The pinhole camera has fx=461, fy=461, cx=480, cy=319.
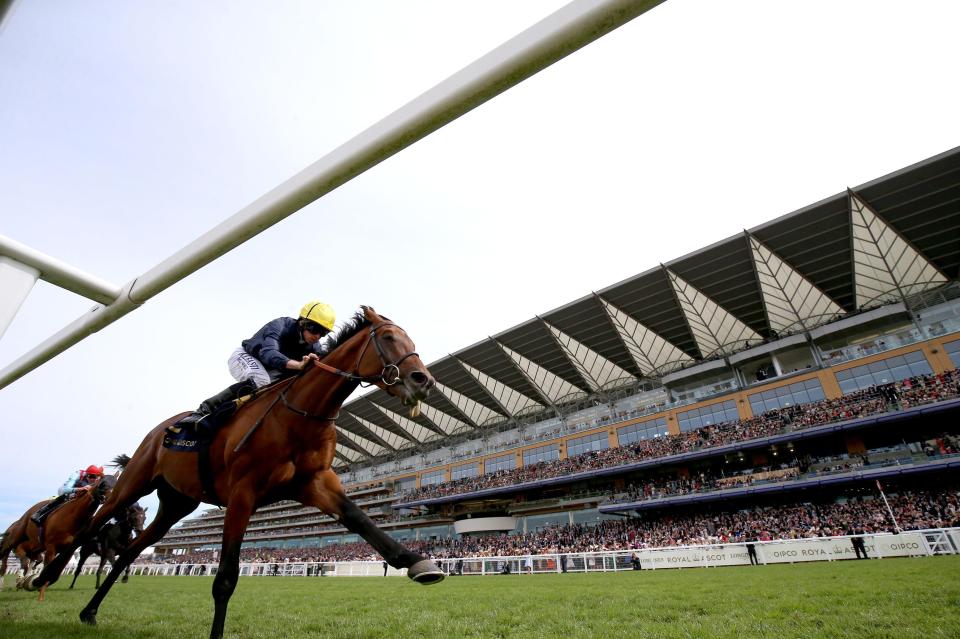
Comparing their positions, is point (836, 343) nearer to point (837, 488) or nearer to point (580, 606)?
point (837, 488)

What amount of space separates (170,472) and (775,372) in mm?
39834

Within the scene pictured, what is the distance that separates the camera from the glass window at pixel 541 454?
44.5 metres

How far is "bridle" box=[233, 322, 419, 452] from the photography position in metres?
3.36

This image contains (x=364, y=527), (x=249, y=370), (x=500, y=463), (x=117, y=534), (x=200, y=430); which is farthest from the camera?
(x=500, y=463)

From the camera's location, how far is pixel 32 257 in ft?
6.94

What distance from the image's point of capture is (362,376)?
3.58m

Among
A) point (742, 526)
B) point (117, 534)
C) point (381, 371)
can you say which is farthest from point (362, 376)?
point (742, 526)

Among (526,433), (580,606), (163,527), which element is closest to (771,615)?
(580,606)

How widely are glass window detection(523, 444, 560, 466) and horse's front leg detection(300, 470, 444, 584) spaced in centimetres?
4273

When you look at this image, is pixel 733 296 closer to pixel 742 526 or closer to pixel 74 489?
pixel 742 526

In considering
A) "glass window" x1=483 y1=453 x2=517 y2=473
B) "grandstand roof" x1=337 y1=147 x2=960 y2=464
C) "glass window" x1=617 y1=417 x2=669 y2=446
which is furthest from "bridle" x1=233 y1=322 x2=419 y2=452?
"glass window" x1=483 y1=453 x2=517 y2=473

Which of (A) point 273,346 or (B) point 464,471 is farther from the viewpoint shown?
(B) point 464,471

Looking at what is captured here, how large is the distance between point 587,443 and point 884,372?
2213 centimetres

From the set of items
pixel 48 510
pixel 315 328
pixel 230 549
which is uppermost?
pixel 315 328
